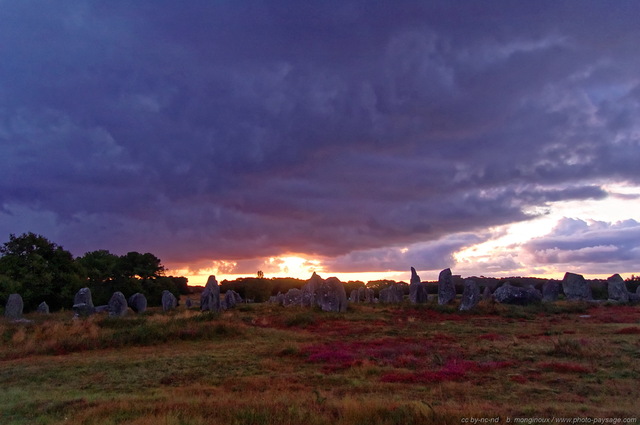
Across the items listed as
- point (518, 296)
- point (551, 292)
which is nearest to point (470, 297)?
point (518, 296)

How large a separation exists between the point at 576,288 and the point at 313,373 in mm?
43786

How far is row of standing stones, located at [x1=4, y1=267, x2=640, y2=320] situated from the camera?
116 feet

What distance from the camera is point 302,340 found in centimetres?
2164

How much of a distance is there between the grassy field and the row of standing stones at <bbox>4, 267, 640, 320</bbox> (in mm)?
10279

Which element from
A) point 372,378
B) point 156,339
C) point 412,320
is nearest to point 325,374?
point 372,378

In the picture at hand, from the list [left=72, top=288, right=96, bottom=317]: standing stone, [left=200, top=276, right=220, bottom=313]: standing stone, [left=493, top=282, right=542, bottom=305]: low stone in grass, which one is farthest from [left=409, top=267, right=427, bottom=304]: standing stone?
[left=72, top=288, right=96, bottom=317]: standing stone

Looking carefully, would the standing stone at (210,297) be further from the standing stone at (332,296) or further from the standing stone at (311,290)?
the standing stone at (332,296)

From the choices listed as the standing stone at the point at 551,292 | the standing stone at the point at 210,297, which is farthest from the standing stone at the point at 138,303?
the standing stone at the point at 551,292

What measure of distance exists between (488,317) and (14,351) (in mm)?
28093

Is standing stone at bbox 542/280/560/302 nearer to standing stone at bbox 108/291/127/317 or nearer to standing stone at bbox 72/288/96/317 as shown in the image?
standing stone at bbox 108/291/127/317

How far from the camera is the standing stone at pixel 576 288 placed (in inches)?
1871

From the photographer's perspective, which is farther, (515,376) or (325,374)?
(325,374)

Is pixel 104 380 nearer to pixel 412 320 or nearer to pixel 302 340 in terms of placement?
pixel 302 340

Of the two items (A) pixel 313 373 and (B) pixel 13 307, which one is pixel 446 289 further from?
(B) pixel 13 307
